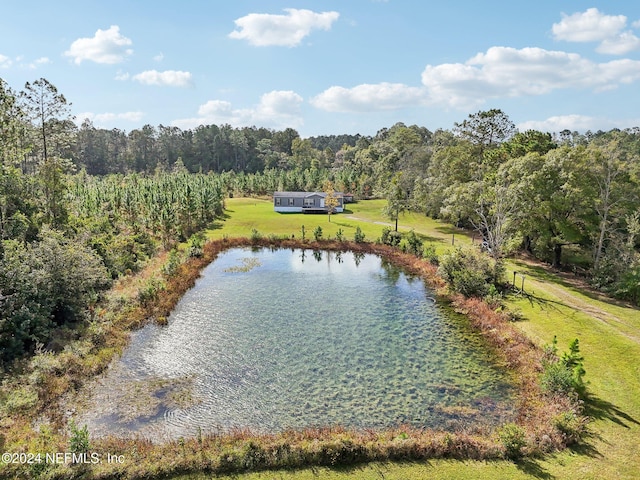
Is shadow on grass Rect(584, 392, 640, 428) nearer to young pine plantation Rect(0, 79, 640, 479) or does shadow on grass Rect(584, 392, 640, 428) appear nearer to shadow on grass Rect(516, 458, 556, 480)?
young pine plantation Rect(0, 79, 640, 479)

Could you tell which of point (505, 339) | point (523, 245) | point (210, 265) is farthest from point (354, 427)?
point (523, 245)

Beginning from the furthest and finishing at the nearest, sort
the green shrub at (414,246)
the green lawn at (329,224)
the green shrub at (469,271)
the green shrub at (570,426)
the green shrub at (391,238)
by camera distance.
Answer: the green lawn at (329,224) → the green shrub at (391,238) → the green shrub at (414,246) → the green shrub at (469,271) → the green shrub at (570,426)

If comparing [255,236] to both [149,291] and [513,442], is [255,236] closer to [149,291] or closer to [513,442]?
[149,291]

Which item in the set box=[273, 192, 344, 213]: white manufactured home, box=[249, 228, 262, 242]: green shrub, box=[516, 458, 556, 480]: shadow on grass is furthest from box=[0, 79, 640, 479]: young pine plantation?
box=[273, 192, 344, 213]: white manufactured home

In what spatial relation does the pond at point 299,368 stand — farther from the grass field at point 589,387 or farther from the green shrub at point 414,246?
the green shrub at point 414,246

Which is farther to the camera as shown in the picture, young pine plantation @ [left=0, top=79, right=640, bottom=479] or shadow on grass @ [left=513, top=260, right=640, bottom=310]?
shadow on grass @ [left=513, top=260, right=640, bottom=310]

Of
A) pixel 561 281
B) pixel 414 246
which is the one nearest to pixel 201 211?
pixel 414 246

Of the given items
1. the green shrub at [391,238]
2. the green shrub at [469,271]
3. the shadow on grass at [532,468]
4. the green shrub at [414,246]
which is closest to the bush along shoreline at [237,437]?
the shadow on grass at [532,468]
